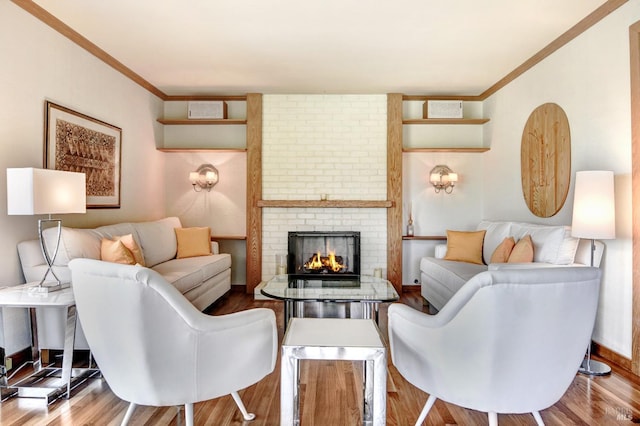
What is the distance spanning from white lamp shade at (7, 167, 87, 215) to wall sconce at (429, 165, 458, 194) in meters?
4.06

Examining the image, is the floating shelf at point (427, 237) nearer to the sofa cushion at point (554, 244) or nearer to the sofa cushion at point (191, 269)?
the sofa cushion at point (554, 244)

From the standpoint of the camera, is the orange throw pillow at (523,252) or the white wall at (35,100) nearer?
the white wall at (35,100)

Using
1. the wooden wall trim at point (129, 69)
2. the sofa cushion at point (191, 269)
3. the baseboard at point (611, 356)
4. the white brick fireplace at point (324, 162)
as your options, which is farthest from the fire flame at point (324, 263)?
the wooden wall trim at point (129, 69)

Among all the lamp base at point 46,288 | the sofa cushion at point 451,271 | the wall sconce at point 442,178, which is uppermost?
the wall sconce at point 442,178

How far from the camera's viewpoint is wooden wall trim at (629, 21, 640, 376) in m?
2.56

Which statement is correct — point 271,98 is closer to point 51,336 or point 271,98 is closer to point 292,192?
point 292,192

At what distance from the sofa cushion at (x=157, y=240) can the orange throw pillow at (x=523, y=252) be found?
10.9ft

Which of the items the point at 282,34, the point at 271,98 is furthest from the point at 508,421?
the point at 271,98

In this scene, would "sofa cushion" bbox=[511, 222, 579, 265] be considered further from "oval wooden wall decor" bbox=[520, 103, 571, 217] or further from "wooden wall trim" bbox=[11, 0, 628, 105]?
"wooden wall trim" bbox=[11, 0, 628, 105]

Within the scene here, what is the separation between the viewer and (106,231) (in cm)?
339

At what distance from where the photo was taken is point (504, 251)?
11.4 feet

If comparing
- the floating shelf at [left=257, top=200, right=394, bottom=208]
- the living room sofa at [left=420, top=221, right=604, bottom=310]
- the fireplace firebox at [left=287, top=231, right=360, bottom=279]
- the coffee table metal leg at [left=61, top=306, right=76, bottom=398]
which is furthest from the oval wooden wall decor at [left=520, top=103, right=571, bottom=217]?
the coffee table metal leg at [left=61, top=306, right=76, bottom=398]

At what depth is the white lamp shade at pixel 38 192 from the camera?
7.40ft

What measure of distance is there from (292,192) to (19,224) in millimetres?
2954
